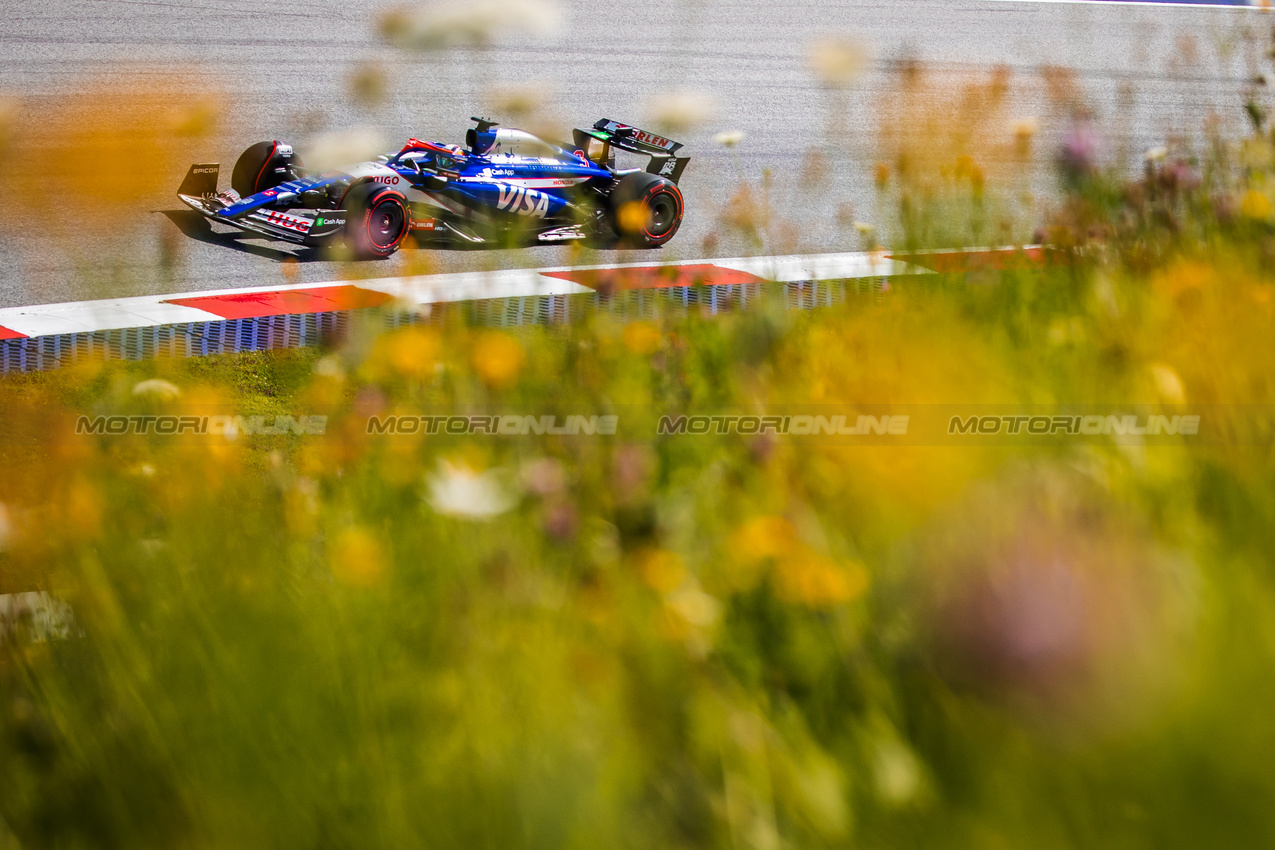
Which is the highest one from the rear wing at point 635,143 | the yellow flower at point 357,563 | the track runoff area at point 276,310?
the rear wing at point 635,143

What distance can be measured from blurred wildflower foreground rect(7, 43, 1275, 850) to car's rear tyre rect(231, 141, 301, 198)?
4344 millimetres

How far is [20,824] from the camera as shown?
49.3 inches

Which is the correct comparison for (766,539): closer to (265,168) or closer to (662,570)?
(662,570)

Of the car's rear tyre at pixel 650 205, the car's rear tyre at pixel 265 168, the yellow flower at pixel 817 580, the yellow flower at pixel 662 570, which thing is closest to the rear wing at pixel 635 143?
the car's rear tyre at pixel 650 205

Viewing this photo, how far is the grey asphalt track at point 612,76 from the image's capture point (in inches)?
253

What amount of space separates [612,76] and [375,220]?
6.15 meters

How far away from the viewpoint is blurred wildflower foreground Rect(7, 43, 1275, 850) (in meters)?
1.08

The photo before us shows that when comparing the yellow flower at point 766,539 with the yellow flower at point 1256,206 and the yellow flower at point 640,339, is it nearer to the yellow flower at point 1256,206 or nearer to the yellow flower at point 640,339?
the yellow flower at point 640,339

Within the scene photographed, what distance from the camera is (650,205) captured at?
652 centimetres

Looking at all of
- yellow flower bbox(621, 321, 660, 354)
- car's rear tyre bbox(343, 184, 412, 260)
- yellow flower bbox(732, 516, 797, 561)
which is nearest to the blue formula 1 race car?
car's rear tyre bbox(343, 184, 412, 260)

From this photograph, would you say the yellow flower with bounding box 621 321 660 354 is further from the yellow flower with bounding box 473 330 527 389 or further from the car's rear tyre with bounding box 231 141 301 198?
the car's rear tyre with bounding box 231 141 301 198

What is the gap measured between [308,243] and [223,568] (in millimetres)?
4583

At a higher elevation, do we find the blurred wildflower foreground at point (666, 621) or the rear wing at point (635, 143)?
the rear wing at point (635, 143)

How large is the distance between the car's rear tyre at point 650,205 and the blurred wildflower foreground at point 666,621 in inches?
177
